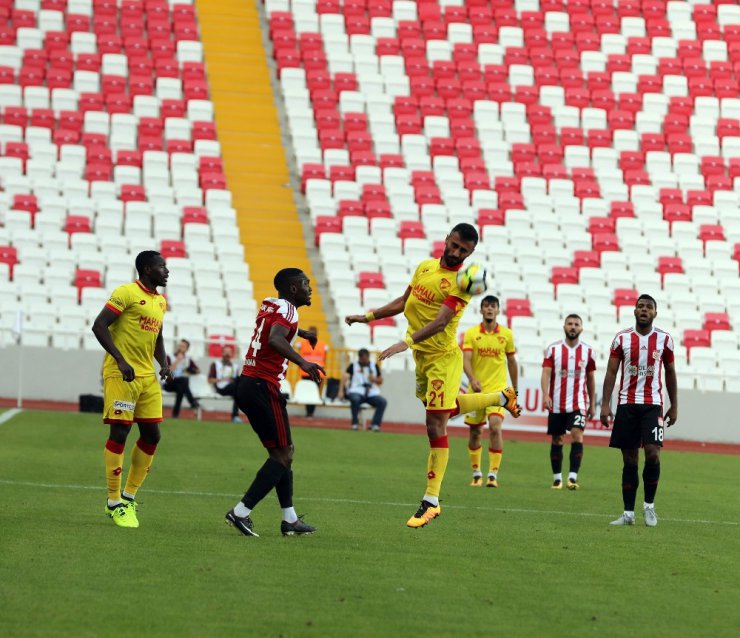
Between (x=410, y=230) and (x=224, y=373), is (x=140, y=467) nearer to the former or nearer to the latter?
(x=224, y=373)

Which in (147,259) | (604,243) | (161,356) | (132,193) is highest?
(132,193)

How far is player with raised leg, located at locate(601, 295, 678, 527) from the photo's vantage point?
1169 centimetres

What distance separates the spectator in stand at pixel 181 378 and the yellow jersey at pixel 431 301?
1490 centimetres

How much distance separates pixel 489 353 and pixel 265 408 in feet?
21.8

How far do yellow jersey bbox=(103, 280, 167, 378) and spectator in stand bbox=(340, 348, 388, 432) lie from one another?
1512 centimetres

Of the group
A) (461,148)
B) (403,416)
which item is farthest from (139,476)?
(461,148)

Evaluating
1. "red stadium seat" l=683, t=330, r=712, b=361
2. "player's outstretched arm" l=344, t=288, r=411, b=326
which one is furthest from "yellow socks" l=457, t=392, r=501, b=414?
"red stadium seat" l=683, t=330, r=712, b=361

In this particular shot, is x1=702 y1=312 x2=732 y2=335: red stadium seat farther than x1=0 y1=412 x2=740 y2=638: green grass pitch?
Yes

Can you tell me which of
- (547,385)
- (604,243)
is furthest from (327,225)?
(547,385)

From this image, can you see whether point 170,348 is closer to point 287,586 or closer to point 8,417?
point 8,417

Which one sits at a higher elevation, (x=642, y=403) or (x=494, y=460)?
(x=642, y=403)

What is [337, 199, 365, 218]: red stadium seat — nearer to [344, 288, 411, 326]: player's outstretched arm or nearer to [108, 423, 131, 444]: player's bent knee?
[344, 288, 411, 326]: player's outstretched arm

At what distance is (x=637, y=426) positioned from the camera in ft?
38.7

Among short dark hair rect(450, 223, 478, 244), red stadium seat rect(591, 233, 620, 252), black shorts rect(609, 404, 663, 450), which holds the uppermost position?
red stadium seat rect(591, 233, 620, 252)
